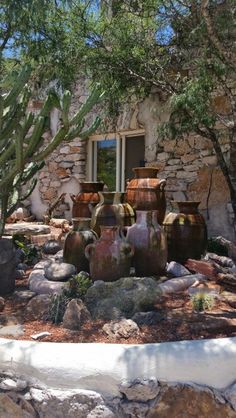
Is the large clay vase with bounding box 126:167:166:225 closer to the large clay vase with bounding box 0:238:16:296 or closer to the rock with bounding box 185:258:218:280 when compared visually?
the rock with bounding box 185:258:218:280

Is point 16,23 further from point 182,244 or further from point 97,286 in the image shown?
point 182,244

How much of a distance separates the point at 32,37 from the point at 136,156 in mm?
3485

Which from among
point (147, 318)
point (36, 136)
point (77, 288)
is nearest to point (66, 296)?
point (77, 288)

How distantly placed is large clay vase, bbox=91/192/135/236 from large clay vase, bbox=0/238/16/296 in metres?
0.97

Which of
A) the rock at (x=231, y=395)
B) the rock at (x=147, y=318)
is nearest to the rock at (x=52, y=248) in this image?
the rock at (x=147, y=318)

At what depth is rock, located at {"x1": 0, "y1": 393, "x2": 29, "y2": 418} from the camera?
7.57ft

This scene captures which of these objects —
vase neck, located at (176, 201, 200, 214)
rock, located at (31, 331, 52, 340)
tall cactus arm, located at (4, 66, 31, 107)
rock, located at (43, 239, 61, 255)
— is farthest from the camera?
rock, located at (43, 239, 61, 255)

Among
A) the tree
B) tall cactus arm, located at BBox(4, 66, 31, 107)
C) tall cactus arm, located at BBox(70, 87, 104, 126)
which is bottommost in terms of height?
tall cactus arm, located at BBox(70, 87, 104, 126)

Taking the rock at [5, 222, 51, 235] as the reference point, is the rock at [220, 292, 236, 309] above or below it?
below

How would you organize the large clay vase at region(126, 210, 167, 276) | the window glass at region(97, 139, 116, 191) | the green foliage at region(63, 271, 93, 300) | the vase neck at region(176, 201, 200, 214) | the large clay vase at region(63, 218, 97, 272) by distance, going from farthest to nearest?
1. the window glass at region(97, 139, 116, 191)
2. the vase neck at region(176, 201, 200, 214)
3. the large clay vase at region(63, 218, 97, 272)
4. the large clay vase at region(126, 210, 167, 276)
5. the green foliage at region(63, 271, 93, 300)

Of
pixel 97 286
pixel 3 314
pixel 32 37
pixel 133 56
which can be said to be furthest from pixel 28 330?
pixel 133 56

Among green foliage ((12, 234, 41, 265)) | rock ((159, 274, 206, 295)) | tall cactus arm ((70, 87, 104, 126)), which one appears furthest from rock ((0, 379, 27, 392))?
green foliage ((12, 234, 41, 265))

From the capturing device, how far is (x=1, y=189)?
3.98m

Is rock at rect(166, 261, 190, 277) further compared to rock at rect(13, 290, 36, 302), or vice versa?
rock at rect(166, 261, 190, 277)
